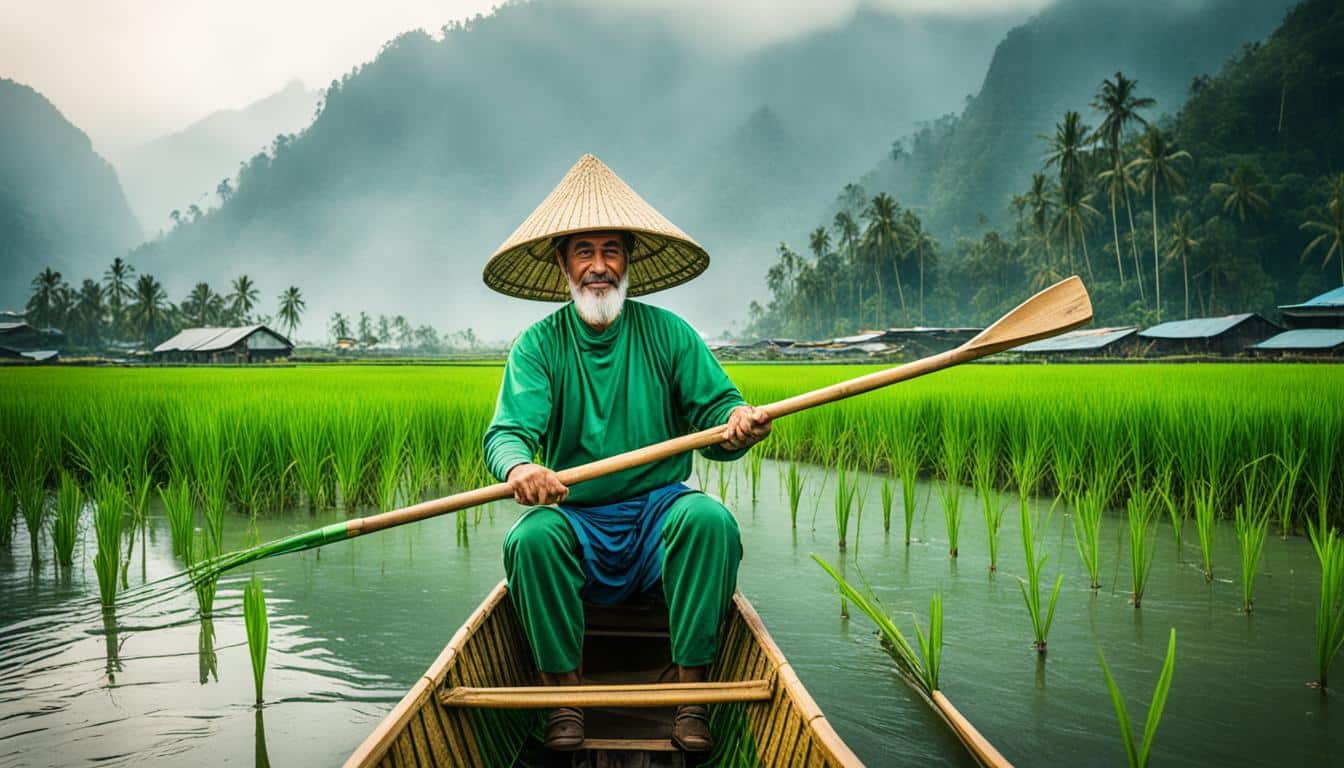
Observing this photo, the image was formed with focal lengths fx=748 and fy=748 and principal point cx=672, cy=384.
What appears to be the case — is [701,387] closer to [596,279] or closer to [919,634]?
[596,279]

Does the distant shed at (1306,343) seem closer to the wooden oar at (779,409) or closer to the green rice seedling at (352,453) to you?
the wooden oar at (779,409)

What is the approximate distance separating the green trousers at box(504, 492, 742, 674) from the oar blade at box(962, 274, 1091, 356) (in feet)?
3.32

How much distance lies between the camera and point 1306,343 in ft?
64.5

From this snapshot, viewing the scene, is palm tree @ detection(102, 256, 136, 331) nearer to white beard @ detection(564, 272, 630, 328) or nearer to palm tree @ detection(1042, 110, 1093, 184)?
palm tree @ detection(1042, 110, 1093, 184)

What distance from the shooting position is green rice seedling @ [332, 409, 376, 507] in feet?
15.3

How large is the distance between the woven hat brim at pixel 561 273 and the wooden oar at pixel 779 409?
725 mm

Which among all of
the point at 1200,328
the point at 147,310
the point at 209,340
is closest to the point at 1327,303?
the point at 1200,328

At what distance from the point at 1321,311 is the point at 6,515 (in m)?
26.5

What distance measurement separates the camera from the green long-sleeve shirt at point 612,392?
2158 millimetres

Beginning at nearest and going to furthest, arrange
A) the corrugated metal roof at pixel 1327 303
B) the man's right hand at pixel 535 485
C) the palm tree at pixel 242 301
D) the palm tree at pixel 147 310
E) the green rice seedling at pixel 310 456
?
1. the man's right hand at pixel 535 485
2. the green rice seedling at pixel 310 456
3. the corrugated metal roof at pixel 1327 303
4. the palm tree at pixel 147 310
5. the palm tree at pixel 242 301

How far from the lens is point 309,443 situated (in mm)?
4727

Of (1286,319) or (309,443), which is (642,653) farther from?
(1286,319)

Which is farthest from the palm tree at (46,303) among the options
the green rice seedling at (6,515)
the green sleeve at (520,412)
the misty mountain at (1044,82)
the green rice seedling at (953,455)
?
the misty mountain at (1044,82)

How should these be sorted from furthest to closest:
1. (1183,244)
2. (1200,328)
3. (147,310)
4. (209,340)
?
1. (147,310)
2. (209,340)
3. (1183,244)
4. (1200,328)
